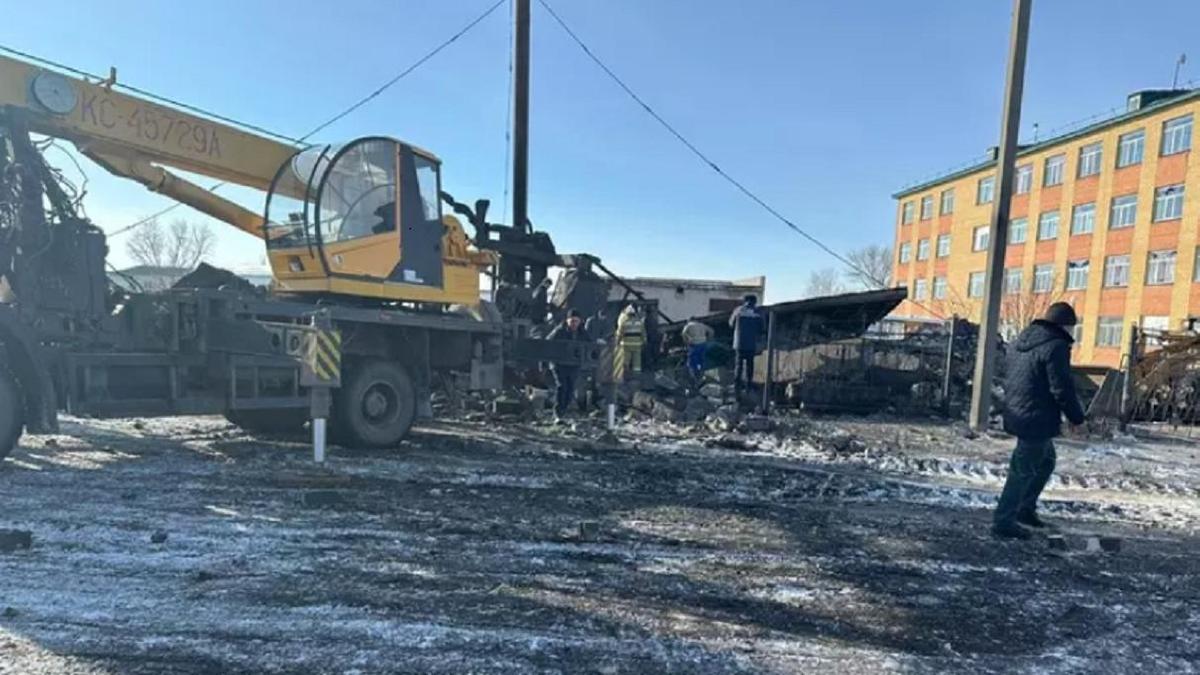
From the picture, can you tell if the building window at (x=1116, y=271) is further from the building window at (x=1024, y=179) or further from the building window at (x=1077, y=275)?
the building window at (x=1024, y=179)

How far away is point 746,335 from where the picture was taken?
482 inches

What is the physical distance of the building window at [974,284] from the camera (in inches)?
2007

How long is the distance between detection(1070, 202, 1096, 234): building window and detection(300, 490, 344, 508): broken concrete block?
48013mm

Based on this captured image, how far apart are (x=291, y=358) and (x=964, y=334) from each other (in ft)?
41.4

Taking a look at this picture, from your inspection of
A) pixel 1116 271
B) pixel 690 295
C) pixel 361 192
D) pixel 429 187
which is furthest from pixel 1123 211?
pixel 361 192

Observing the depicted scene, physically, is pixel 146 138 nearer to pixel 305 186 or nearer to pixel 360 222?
pixel 305 186

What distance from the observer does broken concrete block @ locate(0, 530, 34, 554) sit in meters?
4.46

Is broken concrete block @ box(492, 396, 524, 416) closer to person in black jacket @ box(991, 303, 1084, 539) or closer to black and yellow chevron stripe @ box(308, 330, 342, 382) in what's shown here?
black and yellow chevron stripe @ box(308, 330, 342, 382)

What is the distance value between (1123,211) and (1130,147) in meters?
3.61

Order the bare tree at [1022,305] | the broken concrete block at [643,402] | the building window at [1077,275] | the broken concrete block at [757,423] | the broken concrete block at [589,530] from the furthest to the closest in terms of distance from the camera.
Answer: the building window at [1077,275] → the bare tree at [1022,305] → the broken concrete block at [643,402] → the broken concrete block at [757,423] → the broken concrete block at [589,530]

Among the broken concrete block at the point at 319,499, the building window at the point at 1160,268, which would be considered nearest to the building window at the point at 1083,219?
the building window at the point at 1160,268

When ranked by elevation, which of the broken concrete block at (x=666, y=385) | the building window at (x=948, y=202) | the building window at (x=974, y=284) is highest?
the building window at (x=948, y=202)

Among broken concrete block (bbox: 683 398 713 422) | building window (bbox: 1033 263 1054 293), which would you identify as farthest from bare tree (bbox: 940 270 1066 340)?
broken concrete block (bbox: 683 398 713 422)

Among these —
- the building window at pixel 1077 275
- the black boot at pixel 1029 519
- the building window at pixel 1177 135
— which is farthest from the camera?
the building window at pixel 1077 275
